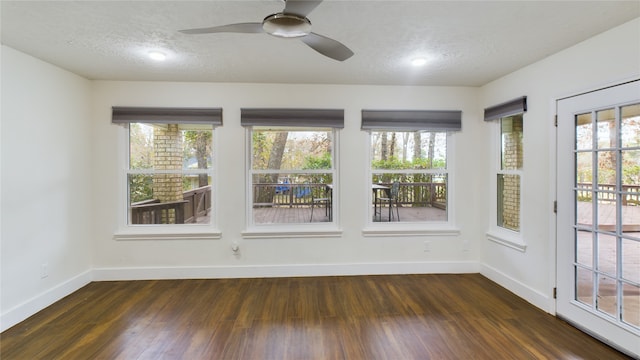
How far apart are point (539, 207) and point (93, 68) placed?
15.4ft

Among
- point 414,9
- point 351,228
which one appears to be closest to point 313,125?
point 351,228

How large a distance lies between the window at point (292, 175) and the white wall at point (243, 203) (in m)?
0.17

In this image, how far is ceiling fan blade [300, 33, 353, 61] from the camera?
1.85 m

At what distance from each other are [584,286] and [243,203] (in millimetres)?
3420

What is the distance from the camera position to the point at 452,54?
2658mm

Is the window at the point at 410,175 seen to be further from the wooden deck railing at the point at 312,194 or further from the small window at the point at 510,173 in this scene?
the small window at the point at 510,173

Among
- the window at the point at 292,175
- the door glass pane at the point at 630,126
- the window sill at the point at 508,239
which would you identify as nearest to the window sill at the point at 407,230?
the window sill at the point at 508,239

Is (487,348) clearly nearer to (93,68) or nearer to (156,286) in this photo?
(156,286)

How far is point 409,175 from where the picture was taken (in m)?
3.85

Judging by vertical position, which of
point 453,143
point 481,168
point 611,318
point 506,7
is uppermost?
point 506,7

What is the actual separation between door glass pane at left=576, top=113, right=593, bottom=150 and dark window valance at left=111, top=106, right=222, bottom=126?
3.55 metres

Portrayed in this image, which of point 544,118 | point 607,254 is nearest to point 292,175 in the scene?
point 544,118

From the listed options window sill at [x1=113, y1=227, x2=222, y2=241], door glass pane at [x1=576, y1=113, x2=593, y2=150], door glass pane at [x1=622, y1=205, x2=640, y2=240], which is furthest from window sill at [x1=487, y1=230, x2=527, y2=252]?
window sill at [x1=113, y1=227, x2=222, y2=241]

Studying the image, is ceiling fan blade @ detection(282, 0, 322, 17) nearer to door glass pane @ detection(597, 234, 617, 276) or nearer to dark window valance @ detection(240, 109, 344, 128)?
dark window valance @ detection(240, 109, 344, 128)
